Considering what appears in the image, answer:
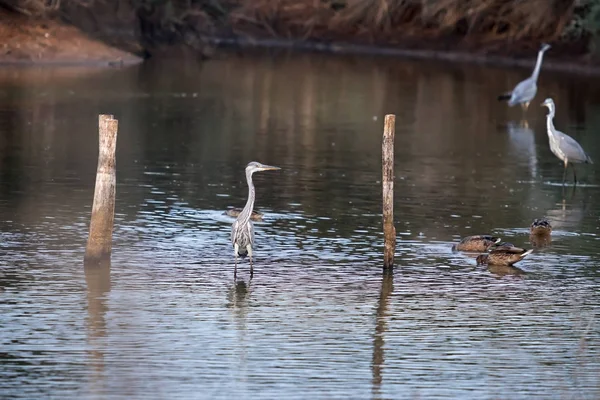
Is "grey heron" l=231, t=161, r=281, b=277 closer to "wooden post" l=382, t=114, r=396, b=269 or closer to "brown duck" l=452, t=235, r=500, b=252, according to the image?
"wooden post" l=382, t=114, r=396, b=269

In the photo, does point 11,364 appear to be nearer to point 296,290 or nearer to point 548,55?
point 296,290

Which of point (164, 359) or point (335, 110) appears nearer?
point (164, 359)

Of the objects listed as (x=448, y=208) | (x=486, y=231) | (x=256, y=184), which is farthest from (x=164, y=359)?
(x=256, y=184)

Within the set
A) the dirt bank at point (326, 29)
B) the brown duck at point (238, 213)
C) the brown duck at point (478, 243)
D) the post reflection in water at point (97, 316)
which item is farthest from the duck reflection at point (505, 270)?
the dirt bank at point (326, 29)

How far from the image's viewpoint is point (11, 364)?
37.5 feet

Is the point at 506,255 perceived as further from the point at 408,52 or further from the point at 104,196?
the point at 408,52

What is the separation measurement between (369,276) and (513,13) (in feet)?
121

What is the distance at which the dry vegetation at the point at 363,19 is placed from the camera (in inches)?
1879

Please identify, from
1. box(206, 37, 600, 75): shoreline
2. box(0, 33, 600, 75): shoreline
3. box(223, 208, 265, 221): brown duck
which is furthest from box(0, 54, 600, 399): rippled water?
box(206, 37, 600, 75): shoreline

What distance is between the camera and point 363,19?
5597 centimetres

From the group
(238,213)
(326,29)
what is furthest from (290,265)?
(326,29)

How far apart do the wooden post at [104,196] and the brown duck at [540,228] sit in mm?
5690

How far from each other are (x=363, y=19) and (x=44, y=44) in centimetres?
1781

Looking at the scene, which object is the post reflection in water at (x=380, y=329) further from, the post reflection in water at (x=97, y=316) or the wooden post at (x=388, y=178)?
the post reflection in water at (x=97, y=316)
